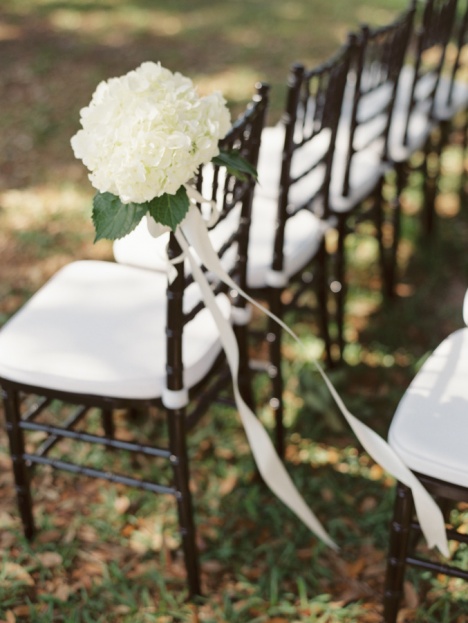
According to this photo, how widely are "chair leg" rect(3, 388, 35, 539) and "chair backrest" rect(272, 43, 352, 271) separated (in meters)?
0.83

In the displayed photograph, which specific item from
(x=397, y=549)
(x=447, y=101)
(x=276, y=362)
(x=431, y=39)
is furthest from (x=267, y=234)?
(x=447, y=101)

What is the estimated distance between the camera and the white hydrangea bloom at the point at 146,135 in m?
1.59

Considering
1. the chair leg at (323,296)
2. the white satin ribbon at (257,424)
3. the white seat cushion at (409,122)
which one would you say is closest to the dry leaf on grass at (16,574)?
the white satin ribbon at (257,424)

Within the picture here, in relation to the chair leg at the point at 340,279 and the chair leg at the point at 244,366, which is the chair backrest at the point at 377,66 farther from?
the chair leg at the point at 244,366

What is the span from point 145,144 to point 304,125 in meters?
0.81

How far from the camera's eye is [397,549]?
6.39 feet

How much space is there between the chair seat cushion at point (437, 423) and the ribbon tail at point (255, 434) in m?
0.39

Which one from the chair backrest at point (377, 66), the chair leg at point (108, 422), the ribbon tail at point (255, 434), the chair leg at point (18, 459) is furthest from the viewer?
the chair leg at point (108, 422)

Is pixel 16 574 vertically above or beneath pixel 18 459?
beneath

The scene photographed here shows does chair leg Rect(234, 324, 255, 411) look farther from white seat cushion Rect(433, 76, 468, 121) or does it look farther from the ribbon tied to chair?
white seat cushion Rect(433, 76, 468, 121)

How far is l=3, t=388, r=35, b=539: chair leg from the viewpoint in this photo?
7.00 feet

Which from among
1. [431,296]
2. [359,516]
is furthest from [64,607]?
[431,296]

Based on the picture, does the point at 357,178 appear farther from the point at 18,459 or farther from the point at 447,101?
the point at 18,459

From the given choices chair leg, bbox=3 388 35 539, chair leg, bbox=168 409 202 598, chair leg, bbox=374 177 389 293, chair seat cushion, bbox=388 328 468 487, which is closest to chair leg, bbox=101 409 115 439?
chair leg, bbox=3 388 35 539
